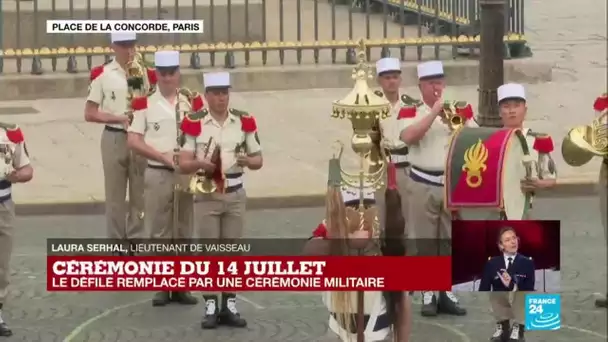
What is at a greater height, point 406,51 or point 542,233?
point 406,51

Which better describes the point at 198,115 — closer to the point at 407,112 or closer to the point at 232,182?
the point at 232,182

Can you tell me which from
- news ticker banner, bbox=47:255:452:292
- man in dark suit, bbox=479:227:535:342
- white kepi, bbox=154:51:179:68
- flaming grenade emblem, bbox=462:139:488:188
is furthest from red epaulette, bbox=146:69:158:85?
man in dark suit, bbox=479:227:535:342

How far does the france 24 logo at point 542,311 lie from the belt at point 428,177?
5.37 feet

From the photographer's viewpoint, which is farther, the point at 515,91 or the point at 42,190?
the point at 42,190

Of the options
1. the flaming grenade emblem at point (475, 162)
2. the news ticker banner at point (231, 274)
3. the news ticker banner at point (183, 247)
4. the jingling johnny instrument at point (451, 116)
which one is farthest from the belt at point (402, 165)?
the news ticker banner at point (231, 274)

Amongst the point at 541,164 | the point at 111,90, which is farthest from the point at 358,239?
the point at 111,90

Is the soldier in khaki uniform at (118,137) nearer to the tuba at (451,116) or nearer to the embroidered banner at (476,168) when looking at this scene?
the tuba at (451,116)

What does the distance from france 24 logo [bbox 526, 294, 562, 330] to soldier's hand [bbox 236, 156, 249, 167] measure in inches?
91.7

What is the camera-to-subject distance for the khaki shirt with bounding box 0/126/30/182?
10938 millimetres

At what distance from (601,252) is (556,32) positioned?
1150cm

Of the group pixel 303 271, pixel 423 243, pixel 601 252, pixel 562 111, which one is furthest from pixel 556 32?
pixel 303 271

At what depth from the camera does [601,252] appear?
12859 millimetres

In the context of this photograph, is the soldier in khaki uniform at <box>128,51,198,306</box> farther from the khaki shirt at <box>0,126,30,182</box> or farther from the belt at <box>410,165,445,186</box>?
the belt at <box>410,165,445,186</box>

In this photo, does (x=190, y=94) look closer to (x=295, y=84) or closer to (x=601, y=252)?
(x=601, y=252)
